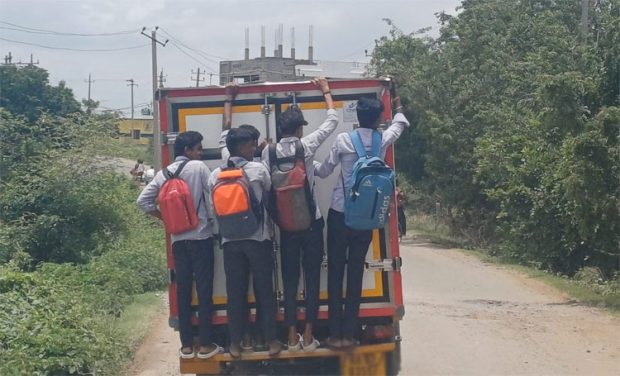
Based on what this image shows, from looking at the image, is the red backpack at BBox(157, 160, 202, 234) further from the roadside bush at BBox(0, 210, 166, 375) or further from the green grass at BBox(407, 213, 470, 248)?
the green grass at BBox(407, 213, 470, 248)

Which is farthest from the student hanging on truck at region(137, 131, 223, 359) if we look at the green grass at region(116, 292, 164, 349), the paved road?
the green grass at region(116, 292, 164, 349)

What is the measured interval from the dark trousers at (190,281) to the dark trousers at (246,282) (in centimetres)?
18

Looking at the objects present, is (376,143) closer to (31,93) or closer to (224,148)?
(224,148)

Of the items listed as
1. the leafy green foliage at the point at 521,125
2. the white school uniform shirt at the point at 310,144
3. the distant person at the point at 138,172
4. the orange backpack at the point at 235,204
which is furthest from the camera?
the distant person at the point at 138,172

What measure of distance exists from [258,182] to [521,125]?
14832 mm

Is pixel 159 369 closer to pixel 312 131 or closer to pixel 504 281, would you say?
pixel 312 131

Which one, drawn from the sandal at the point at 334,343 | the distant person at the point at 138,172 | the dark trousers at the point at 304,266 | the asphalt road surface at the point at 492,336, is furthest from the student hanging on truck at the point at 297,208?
the distant person at the point at 138,172

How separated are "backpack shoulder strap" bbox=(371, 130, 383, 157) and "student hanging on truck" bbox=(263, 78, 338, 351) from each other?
32 centimetres

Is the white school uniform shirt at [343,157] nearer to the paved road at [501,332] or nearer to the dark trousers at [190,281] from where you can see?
the dark trousers at [190,281]

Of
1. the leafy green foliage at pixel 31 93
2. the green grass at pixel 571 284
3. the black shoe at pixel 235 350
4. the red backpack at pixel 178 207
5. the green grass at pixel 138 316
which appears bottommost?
the green grass at pixel 571 284

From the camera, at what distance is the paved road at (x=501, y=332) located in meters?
8.50

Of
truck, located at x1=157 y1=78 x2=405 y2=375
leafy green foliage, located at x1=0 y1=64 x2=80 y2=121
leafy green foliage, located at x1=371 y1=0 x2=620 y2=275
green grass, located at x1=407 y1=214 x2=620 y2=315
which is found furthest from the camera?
leafy green foliage, located at x1=0 y1=64 x2=80 y2=121

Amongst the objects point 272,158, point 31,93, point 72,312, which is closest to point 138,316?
point 72,312

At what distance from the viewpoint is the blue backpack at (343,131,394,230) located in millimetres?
6410
